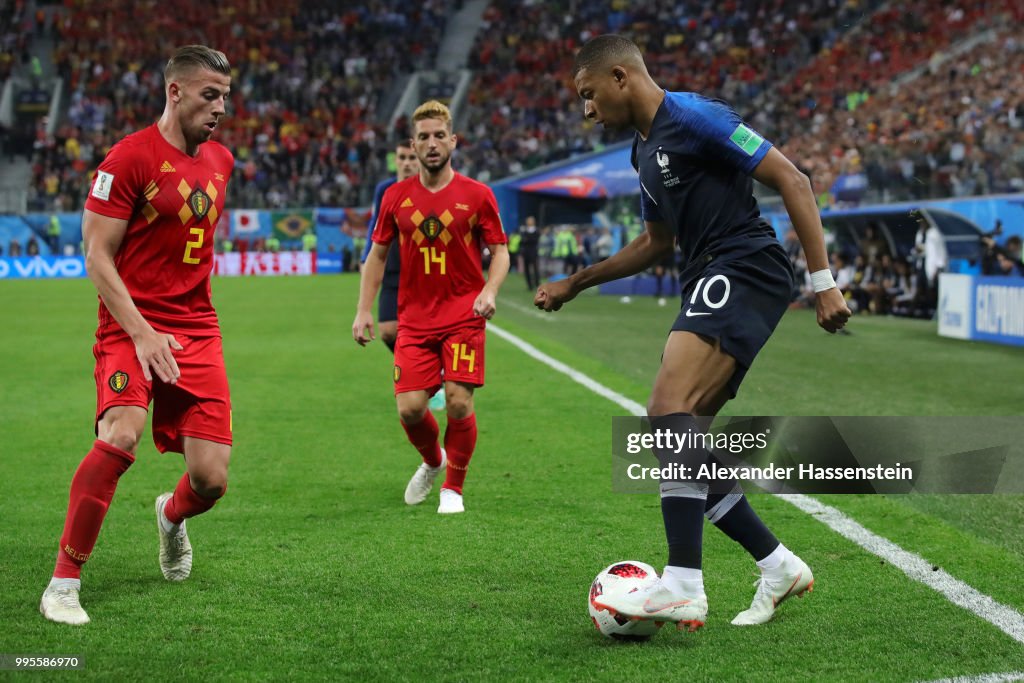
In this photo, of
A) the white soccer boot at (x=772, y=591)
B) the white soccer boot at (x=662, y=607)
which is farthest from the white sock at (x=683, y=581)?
the white soccer boot at (x=772, y=591)

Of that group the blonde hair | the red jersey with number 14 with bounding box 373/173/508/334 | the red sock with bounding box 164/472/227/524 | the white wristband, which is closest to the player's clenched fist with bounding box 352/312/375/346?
the red jersey with number 14 with bounding box 373/173/508/334

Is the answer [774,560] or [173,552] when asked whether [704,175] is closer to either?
[774,560]

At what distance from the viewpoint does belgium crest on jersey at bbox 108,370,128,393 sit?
439 cm

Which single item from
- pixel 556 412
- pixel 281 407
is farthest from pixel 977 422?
pixel 281 407

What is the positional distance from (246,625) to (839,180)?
20709 millimetres

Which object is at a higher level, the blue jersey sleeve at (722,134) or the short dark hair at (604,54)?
the short dark hair at (604,54)

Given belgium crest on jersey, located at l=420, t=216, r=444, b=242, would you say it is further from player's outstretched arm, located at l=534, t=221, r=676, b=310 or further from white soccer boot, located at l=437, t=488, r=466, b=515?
player's outstretched arm, located at l=534, t=221, r=676, b=310

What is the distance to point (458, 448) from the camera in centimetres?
631

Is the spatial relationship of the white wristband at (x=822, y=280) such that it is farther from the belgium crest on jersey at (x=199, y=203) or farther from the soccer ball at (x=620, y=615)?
the belgium crest on jersey at (x=199, y=203)

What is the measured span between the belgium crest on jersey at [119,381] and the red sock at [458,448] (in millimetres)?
2222

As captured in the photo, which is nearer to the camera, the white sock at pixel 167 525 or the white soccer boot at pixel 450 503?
the white sock at pixel 167 525

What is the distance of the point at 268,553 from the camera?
5.23 m

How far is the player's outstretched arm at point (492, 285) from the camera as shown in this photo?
6.01 meters

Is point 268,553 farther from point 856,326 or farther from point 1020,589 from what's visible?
point 856,326
